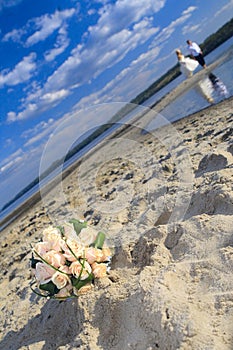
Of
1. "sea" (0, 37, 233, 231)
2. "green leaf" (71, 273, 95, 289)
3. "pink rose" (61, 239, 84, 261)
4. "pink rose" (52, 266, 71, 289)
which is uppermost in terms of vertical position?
"pink rose" (61, 239, 84, 261)

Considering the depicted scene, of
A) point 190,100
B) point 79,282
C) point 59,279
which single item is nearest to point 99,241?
point 79,282

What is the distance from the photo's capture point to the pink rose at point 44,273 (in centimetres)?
384

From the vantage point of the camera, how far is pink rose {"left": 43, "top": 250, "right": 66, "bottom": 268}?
3.82 metres

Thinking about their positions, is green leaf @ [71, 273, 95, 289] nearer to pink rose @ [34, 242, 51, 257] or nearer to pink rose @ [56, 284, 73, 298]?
pink rose @ [56, 284, 73, 298]

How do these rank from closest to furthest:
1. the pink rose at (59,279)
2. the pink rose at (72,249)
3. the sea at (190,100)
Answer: the pink rose at (59,279), the pink rose at (72,249), the sea at (190,100)

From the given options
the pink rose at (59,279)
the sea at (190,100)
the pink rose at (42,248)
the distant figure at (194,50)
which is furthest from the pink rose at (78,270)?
the distant figure at (194,50)

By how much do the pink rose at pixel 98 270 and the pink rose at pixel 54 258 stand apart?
13.6 inches

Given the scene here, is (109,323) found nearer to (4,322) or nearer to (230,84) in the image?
(4,322)

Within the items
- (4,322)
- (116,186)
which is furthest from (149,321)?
(116,186)

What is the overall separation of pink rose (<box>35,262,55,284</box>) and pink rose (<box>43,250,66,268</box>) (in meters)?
0.06

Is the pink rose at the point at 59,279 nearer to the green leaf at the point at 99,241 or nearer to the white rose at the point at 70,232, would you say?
the white rose at the point at 70,232

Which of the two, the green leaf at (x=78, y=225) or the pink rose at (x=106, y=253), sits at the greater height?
the green leaf at (x=78, y=225)

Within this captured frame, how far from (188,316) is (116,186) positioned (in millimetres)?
6850

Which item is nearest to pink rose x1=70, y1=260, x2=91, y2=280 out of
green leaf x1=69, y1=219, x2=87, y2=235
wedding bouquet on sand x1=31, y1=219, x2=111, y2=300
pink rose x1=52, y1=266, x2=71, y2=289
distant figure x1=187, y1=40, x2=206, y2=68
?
wedding bouquet on sand x1=31, y1=219, x2=111, y2=300
